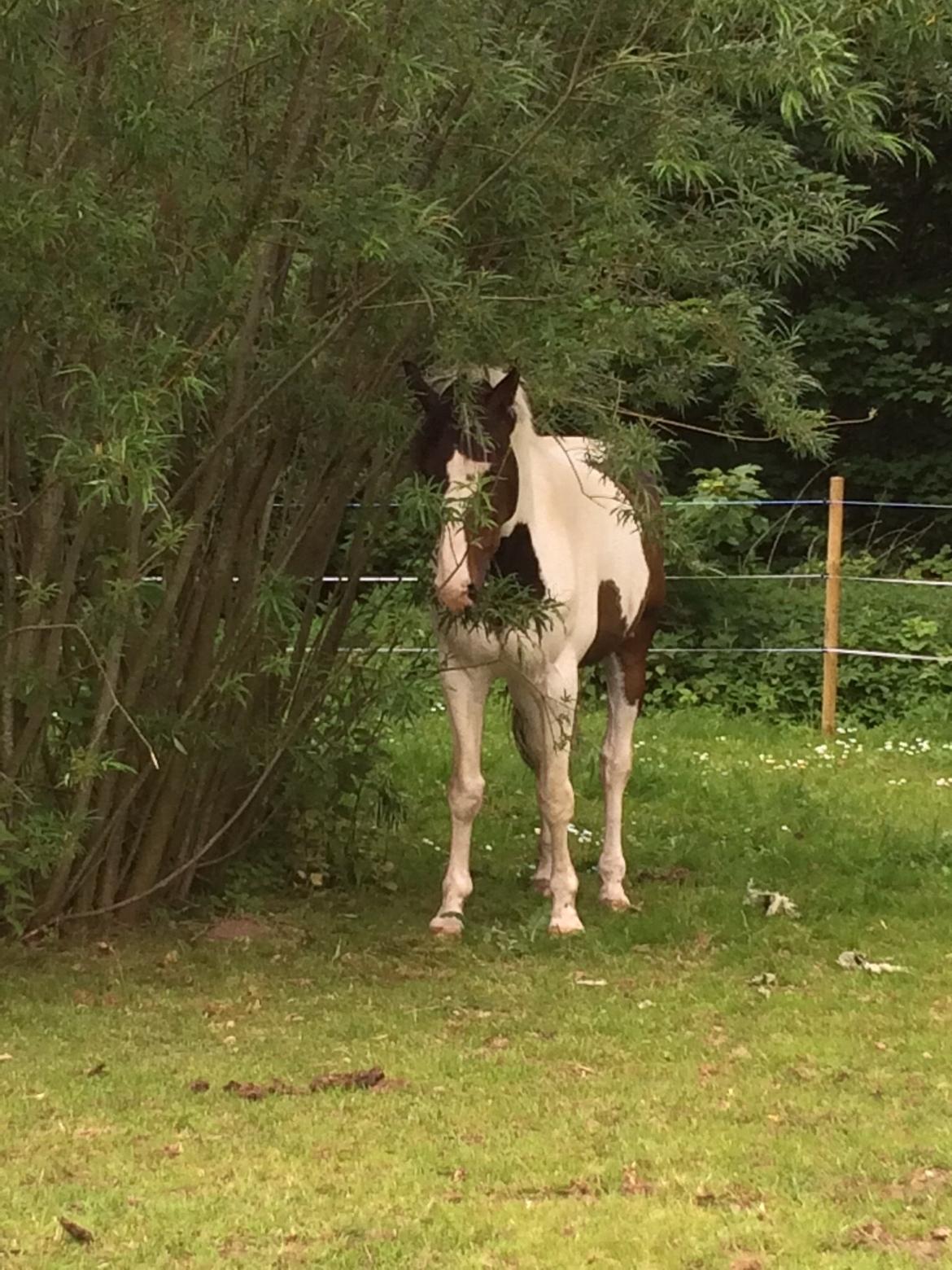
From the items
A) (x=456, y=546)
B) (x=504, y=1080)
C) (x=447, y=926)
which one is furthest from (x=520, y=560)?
(x=504, y=1080)

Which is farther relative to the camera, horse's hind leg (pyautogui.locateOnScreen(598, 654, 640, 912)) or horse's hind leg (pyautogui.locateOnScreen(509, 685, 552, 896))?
horse's hind leg (pyautogui.locateOnScreen(598, 654, 640, 912))

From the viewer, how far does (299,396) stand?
4875 millimetres

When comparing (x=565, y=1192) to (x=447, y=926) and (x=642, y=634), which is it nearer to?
(x=447, y=926)

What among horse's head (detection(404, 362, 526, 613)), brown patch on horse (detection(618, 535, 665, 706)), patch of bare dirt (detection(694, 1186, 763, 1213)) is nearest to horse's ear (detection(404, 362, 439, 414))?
horse's head (detection(404, 362, 526, 613))

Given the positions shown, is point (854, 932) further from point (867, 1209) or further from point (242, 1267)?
point (242, 1267)

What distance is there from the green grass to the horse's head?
1.26m

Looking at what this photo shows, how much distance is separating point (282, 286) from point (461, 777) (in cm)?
177

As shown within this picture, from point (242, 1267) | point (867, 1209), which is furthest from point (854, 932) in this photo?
point (242, 1267)

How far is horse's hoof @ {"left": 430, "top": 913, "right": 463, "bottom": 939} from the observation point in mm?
5359

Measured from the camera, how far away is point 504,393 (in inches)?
190

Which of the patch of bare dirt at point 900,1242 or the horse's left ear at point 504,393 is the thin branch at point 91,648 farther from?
the patch of bare dirt at point 900,1242

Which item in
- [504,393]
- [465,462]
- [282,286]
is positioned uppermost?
[282,286]

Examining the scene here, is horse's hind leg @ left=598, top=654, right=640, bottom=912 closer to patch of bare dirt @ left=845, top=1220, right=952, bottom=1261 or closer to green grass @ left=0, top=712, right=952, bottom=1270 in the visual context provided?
green grass @ left=0, top=712, right=952, bottom=1270

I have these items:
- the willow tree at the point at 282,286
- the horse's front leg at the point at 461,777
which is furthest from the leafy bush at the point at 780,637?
the willow tree at the point at 282,286
